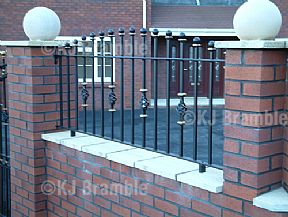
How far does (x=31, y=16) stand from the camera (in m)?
4.00

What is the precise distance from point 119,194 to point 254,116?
53.3 inches

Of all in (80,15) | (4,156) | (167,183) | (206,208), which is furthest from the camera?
(80,15)

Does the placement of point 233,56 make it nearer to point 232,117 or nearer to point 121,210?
point 232,117

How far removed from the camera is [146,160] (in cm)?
320

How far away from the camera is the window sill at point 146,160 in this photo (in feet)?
9.11

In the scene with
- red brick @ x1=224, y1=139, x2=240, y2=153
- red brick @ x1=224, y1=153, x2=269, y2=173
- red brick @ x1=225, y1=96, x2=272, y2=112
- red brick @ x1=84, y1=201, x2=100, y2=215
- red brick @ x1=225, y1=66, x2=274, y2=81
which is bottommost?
red brick @ x1=84, y1=201, x2=100, y2=215

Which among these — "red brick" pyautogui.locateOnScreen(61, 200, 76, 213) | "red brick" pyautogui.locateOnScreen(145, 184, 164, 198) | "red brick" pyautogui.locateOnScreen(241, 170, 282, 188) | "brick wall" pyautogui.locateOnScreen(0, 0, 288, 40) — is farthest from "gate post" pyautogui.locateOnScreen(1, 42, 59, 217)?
"brick wall" pyautogui.locateOnScreen(0, 0, 288, 40)

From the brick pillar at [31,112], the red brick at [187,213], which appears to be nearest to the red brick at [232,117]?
the red brick at [187,213]

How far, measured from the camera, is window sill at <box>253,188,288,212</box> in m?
2.34

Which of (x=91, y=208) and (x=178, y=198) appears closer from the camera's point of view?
(x=178, y=198)

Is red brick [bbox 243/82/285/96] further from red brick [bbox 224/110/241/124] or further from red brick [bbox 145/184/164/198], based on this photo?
red brick [bbox 145/184/164/198]

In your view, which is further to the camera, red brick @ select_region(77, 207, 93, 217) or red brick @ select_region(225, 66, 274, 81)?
red brick @ select_region(77, 207, 93, 217)

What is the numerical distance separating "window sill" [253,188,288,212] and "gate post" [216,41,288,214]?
0.04 m

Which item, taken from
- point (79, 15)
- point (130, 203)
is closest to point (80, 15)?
point (79, 15)
